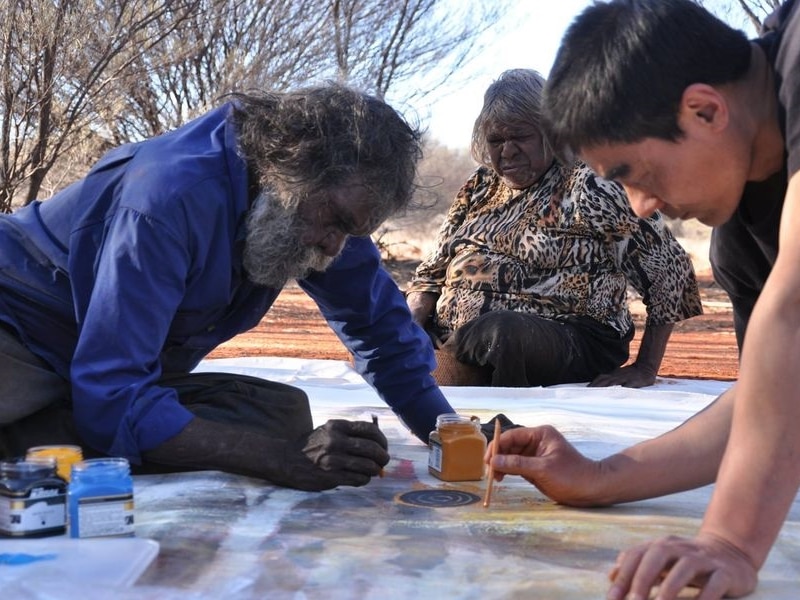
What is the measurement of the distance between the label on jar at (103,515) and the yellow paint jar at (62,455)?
0.54ft

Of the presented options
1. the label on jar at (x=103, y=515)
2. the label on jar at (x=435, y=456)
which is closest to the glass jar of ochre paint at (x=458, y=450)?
the label on jar at (x=435, y=456)

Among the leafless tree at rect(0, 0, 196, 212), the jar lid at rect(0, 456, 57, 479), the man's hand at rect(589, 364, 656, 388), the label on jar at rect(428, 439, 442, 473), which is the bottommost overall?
the man's hand at rect(589, 364, 656, 388)

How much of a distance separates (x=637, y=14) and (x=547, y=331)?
2.58 m

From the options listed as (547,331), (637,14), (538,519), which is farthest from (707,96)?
(547,331)

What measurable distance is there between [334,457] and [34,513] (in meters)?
0.62

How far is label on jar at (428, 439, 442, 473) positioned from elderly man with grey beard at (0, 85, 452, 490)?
0.26 meters

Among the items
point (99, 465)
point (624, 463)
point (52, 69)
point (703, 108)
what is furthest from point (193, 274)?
point (52, 69)

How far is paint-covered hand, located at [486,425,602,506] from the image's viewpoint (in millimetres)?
2193

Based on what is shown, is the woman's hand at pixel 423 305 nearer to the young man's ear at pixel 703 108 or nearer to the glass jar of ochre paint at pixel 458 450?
the glass jar of ochre paint at pixel 458 450

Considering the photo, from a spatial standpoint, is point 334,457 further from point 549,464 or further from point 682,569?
point 682,569

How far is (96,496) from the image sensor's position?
6.30ft

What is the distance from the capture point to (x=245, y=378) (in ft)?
9.26

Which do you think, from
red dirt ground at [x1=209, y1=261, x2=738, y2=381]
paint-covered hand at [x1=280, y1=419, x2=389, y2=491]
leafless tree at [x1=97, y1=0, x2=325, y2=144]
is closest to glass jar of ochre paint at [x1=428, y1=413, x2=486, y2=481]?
paint-covered hand at [x1=280, y1=419, x2=389, y2=491]

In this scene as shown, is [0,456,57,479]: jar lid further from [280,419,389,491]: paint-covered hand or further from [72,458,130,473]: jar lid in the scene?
[280,419,389,491]: paint-covered hand
